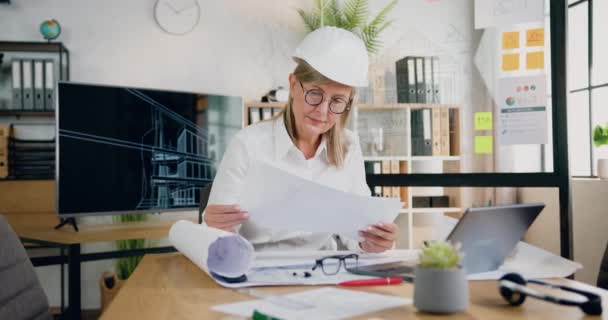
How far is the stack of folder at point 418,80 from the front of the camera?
2.10m

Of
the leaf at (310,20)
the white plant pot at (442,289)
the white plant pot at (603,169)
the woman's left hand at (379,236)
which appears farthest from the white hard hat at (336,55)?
the leaf at (310,20)

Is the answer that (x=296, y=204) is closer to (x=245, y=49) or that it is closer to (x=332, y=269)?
(x=332, y=269)

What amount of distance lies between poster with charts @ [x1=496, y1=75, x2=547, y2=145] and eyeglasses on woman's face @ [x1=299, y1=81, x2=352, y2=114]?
2.71ft

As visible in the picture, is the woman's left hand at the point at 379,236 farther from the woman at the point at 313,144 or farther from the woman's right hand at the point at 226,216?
the woman's right hand at the point at 226,216

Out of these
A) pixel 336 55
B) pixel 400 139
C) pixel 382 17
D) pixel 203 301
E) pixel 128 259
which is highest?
pixel 382 17

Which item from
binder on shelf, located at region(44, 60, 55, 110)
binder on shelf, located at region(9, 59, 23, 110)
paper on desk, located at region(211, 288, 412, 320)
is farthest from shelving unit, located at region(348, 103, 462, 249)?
binder on shelf, located at region(9, 59, 23, 110)

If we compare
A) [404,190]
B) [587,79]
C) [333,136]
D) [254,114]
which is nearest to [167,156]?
[254,114]

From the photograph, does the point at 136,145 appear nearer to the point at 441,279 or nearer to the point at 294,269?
the point at 294,269

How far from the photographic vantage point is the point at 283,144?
65.4 inches

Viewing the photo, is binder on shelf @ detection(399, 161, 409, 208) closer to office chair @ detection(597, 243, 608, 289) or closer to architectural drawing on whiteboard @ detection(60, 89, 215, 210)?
office chair @ detection(597, 243, 608, 289)

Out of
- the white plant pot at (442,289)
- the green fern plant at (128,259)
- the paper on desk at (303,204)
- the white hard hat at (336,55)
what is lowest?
the green fern plant at (128,259)

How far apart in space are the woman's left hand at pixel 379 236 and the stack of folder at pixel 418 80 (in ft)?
3.15

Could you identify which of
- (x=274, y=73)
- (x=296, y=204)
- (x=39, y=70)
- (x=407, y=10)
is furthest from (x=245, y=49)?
(x=296, y=204)

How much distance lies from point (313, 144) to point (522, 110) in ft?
2.88
